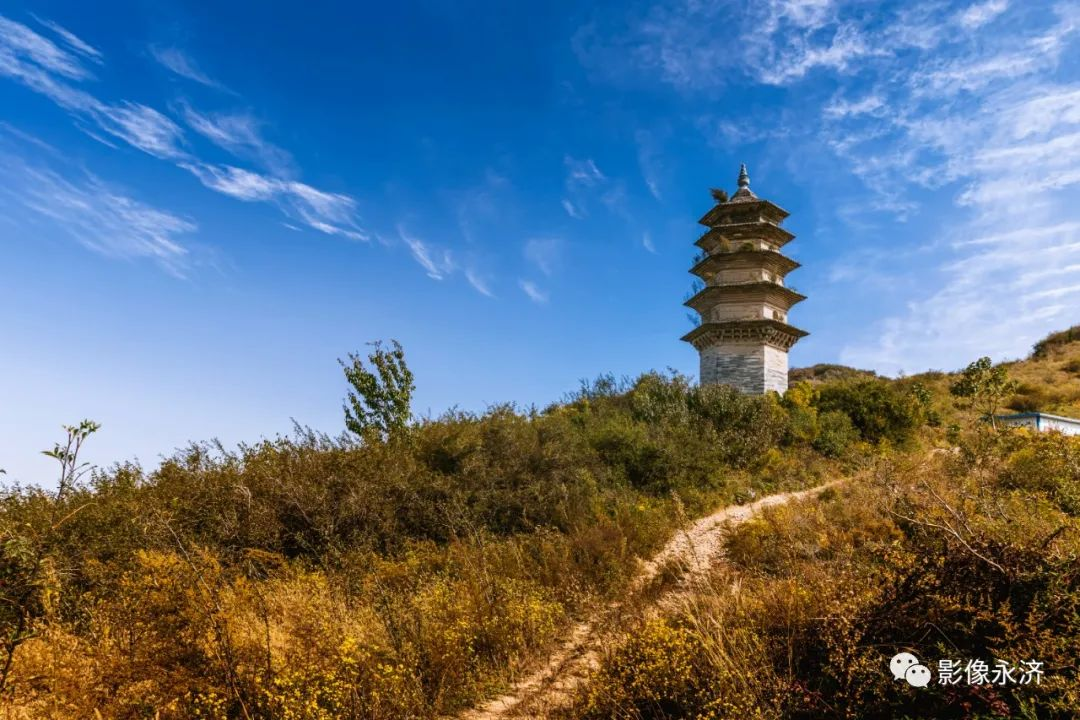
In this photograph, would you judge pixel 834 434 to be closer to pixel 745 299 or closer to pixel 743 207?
pixel 745 299

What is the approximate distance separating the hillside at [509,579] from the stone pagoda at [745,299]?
7.73 m

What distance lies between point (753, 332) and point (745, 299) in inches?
60.7

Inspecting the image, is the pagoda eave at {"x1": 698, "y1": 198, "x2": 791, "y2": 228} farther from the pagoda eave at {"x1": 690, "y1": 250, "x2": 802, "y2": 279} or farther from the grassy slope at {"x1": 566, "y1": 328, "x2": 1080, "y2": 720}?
the grassy slope at {"x1": 566, "y1": 328, "x2": 1080, "y2": 720}

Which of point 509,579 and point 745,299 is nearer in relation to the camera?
point 509,579

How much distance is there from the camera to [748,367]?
23.5m

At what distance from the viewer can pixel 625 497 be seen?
13.2 metres

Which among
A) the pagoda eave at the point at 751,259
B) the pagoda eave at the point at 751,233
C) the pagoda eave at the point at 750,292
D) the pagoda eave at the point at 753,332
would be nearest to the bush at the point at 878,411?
the pagoda eave at the point at 753,332

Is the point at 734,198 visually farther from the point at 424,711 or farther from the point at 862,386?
the point at 424,711

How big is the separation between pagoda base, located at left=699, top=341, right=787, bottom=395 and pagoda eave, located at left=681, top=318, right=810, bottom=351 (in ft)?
0.81

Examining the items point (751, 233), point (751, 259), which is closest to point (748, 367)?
point (751, 259)

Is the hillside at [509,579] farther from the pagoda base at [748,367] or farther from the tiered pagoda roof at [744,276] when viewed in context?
the tiered pagoda roof at [744,276]

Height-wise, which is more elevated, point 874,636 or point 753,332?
point 753,332

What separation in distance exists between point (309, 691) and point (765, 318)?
22540mm

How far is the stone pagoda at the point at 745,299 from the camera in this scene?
23547mm
